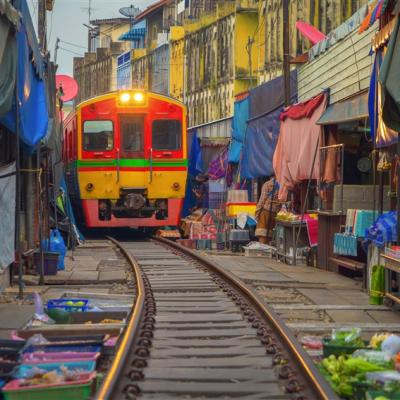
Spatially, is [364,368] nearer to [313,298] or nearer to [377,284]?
[377,284]

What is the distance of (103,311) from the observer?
9.70 m

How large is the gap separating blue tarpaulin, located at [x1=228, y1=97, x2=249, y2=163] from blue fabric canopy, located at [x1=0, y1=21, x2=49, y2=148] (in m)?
13.0

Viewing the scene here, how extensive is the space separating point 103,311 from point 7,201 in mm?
2355

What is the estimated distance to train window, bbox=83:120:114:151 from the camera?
74.0ft

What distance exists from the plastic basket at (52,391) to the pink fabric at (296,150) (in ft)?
37.2

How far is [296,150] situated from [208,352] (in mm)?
11286

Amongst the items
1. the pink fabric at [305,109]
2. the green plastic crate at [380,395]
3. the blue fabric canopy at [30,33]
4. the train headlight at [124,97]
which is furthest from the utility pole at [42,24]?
the green plastic crate at [380,395]

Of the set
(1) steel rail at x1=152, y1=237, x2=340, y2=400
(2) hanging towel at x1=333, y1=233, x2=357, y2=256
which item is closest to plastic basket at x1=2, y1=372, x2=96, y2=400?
(1) steel rail at x1=152, y1=237, x2=340, y2=400

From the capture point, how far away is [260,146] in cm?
2358

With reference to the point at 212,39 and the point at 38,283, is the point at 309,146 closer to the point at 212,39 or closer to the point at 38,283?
the point at 38,283

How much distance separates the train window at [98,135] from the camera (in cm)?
2256

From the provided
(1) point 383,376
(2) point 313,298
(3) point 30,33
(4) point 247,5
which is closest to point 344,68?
(2) point 313,298

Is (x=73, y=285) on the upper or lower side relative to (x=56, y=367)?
lower

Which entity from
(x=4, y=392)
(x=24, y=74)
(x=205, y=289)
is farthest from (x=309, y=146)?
(x=4, y=392)
